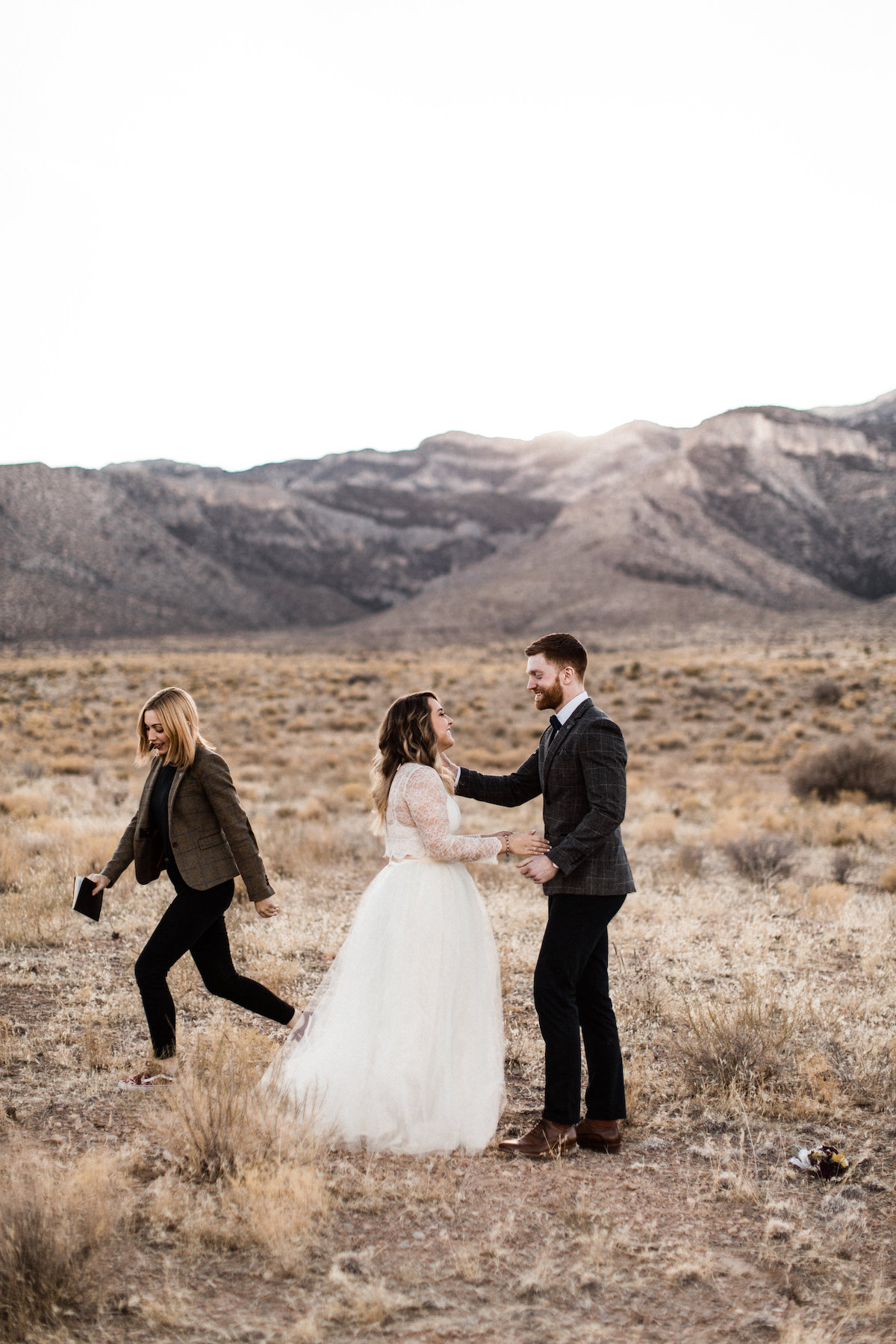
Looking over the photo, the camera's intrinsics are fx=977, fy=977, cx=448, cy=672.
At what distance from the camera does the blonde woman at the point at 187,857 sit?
169 inches

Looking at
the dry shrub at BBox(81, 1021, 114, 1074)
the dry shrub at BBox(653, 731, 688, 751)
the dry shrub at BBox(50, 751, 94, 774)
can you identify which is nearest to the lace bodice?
the dry shrub at BBox(81, 1021, 114, 1074)

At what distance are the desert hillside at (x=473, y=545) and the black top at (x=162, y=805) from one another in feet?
253

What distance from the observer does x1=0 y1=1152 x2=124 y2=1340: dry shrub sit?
2705 mm

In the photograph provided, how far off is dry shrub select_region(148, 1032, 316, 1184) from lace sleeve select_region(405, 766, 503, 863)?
1140 millimetres

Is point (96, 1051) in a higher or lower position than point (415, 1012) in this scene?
lower

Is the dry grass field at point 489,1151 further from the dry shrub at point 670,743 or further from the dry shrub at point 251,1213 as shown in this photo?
the dry shrub at point 670,743

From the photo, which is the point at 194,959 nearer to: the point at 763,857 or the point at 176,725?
the point at 176,725

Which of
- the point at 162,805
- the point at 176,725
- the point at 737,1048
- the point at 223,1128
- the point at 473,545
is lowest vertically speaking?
the point at 737,1048

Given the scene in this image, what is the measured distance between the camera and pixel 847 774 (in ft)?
45.1

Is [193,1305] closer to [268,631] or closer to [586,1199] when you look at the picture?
[586,1199]

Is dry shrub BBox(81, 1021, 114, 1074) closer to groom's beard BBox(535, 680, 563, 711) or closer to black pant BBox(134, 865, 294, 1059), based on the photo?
black pant BBox(134, 865, 294, 1059)

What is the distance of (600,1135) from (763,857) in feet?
19.2

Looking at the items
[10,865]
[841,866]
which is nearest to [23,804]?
[10,865]

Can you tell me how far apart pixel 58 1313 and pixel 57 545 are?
99.9 m
